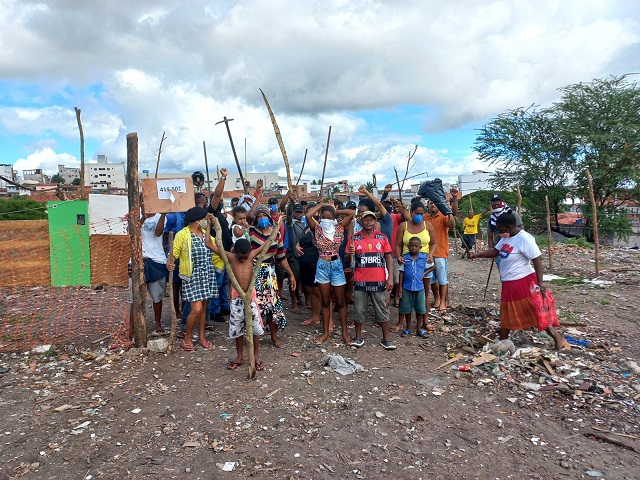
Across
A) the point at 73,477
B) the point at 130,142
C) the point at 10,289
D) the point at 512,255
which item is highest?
the point at 130,142

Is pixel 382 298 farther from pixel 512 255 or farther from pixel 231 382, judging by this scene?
pixel 231 382

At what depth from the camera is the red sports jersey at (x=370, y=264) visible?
518cm

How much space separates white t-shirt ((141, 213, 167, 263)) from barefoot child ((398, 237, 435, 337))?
10.4ft

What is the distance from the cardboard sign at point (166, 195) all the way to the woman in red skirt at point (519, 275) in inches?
142

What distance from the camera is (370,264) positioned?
518 centimetres

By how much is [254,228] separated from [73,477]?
3086mm

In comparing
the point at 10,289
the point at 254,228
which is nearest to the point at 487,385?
the point at 254,228

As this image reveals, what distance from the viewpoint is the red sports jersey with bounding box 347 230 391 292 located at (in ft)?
17.0

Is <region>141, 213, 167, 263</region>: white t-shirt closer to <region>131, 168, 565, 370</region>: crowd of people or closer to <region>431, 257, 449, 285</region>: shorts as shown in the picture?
<region>131, 168, 565, 370</region>: crowd of people

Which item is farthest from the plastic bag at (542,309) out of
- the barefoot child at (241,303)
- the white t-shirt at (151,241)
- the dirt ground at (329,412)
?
the white t-shirt at (151,241)

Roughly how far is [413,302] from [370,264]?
96cm

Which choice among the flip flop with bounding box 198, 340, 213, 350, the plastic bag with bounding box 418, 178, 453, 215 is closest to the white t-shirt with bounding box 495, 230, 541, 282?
the plastic bag with bounding box 418, 178, 453, 215

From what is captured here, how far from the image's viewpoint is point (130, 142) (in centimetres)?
497

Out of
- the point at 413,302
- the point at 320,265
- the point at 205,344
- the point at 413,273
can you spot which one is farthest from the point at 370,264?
the point at 205,344
